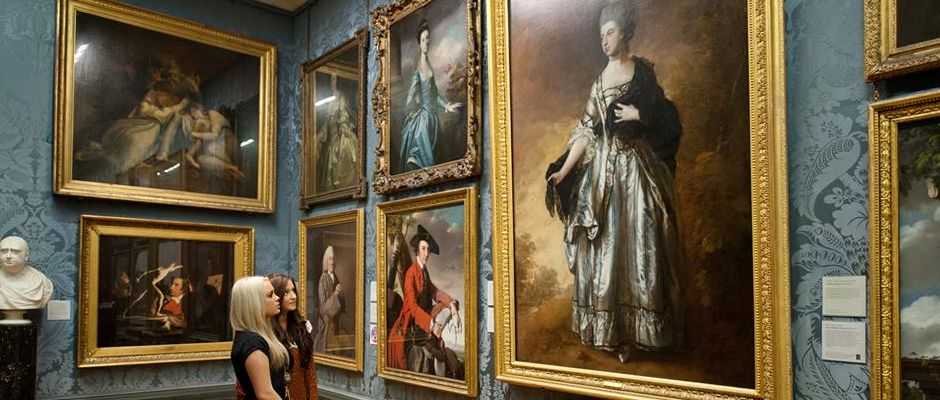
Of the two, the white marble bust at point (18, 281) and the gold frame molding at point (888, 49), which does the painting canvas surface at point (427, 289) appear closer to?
the white marble bust at point (18, 281)

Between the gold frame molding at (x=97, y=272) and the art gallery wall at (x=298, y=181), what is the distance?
125 millimetres

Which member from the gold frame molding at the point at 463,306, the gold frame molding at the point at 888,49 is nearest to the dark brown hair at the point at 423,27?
the gold frame molding at the point at 463,306

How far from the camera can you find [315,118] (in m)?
8.91

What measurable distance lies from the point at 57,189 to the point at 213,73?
2236 mm

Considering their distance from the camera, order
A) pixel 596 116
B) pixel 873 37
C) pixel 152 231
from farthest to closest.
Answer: pixel 152 231 < pixel 596 116 < pixel 873 37

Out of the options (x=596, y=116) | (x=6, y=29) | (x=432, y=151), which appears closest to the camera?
(x=596, y=116)

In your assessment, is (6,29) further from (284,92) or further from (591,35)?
(591,35)

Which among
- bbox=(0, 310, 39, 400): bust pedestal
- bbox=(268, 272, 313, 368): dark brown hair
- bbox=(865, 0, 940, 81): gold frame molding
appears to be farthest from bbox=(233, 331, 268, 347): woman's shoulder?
bbox=(865, 0, 940, 81): gold frame molding

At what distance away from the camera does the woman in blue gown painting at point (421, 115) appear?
6.90 metres

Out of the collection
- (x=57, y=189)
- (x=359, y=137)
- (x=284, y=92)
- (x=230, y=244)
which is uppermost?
(x=284, y=92)

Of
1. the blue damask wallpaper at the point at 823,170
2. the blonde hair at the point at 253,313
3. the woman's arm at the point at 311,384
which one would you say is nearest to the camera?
the blue damask wallpaper at the point at 823,170

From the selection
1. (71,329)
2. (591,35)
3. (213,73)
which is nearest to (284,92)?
(213,73)

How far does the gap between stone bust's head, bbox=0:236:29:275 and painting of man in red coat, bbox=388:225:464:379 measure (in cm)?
360

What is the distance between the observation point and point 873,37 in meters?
3.87
